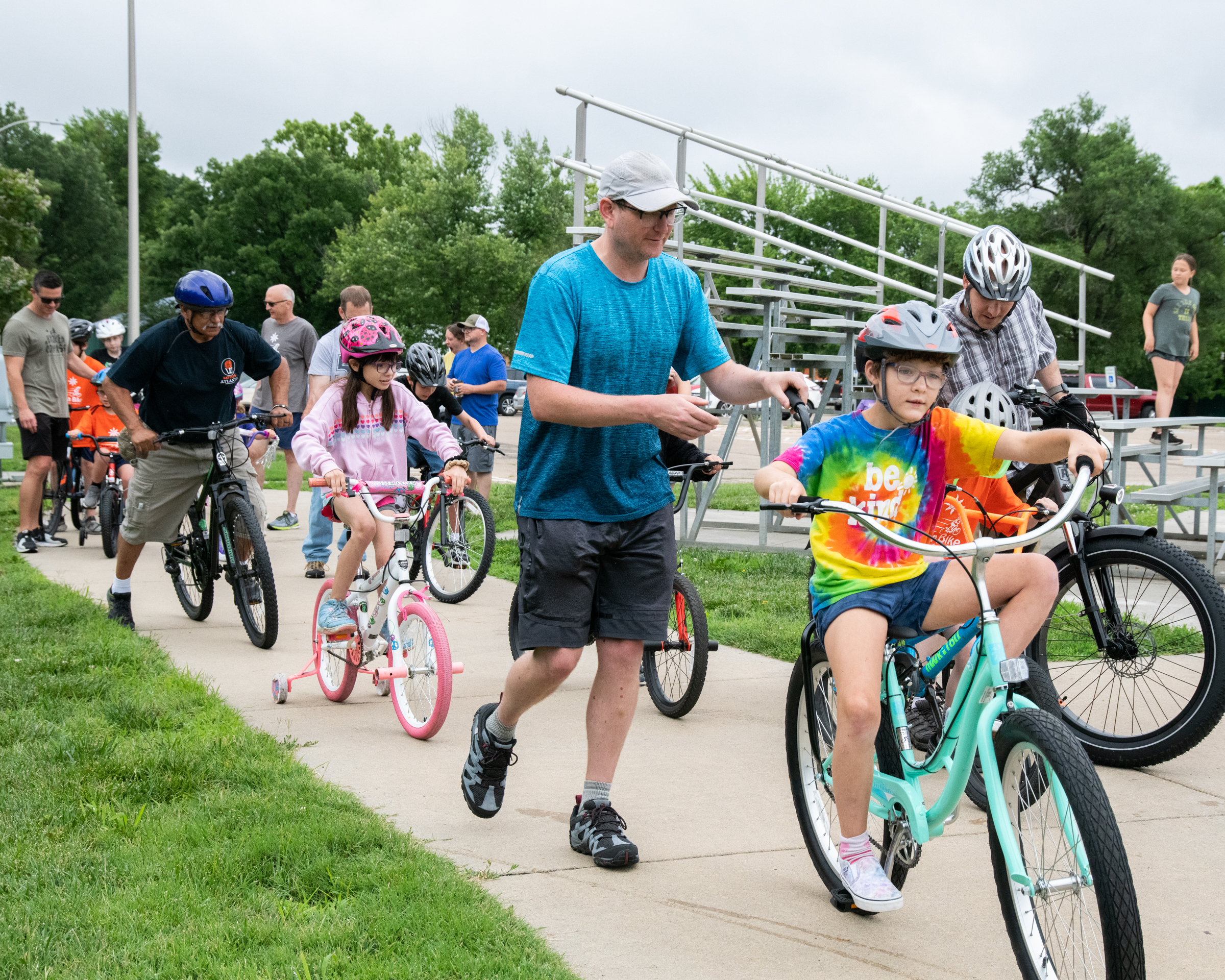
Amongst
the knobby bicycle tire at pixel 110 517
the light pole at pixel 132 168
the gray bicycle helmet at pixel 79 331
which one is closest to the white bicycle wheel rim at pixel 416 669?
the knobby bicycle tire at pixel 110 517

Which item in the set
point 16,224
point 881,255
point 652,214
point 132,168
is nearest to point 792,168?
point 881,255

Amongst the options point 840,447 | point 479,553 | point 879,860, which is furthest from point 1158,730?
point 479,553

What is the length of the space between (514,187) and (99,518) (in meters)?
32.3

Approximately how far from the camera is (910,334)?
10.3 feet

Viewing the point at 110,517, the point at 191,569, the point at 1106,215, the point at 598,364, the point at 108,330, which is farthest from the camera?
the point at 1106,215

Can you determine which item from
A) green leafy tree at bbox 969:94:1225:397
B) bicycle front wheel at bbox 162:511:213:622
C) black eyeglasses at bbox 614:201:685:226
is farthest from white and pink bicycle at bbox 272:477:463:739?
green leafy tree at bbox 969:94:1225:397

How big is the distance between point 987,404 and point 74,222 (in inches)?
2894

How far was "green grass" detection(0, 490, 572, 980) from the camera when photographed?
3.00 metres

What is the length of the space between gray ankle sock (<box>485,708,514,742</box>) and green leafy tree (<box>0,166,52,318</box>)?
30183 millimetres

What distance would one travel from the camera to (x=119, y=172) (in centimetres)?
9138

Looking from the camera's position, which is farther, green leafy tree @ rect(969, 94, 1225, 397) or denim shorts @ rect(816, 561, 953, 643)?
green leafy tree @ rect(969, 94, 1225, 397)

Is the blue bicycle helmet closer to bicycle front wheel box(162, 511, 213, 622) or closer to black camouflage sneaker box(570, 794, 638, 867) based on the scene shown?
bicycle front wheel box(162, 511, 213, 622)

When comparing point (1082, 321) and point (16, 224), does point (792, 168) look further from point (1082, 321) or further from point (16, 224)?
point (16, 224)

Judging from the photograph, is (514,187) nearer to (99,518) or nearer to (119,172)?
(99,518)
